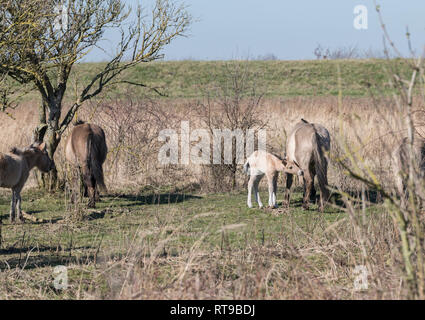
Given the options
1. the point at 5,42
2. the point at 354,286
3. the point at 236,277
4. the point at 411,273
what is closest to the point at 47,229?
the point at 5,42

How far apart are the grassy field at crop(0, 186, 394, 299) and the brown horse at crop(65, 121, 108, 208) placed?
2.58ft

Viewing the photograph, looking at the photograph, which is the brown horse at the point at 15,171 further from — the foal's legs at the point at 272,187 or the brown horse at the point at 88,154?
the foal's legs at the point at 272,187

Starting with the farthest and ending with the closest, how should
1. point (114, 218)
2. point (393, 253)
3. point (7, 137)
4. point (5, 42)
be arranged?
point (7, 137) < point (114, 218) < point (5, 42) < point (393, 253)

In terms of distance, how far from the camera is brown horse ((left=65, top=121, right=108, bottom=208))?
43.3 feet

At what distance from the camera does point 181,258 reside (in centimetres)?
742

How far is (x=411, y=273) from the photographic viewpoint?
16.4 ft

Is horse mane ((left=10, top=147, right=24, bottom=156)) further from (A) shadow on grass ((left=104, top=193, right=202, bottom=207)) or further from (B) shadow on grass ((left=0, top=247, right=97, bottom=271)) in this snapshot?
(B) shadow on grass ((left=0, top=247, right=97, bottom=271))

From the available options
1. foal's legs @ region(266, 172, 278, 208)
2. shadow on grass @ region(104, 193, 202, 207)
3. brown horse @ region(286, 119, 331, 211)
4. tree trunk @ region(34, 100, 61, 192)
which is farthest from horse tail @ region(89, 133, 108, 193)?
brown horse @ region(286, 119, 331, 211)

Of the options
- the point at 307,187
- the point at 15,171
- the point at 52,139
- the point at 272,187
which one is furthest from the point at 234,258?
the point at 52,139

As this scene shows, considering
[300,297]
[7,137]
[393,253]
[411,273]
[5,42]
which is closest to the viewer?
[411,273]

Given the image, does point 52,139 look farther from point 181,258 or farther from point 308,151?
point 181,258

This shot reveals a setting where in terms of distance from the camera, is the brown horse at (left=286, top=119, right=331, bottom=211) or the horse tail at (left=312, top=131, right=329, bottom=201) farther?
the brown horse at (left=286, top=119, right=331, bottom=211)
